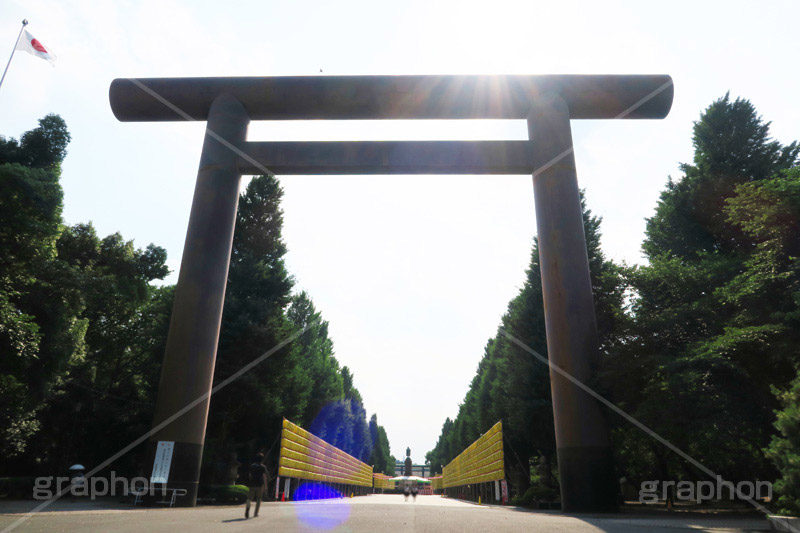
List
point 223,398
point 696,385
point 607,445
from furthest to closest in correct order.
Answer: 1. point 223,398
2. point 607,445
3. point 696,385

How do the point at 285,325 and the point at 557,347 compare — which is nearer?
the point at 557,347

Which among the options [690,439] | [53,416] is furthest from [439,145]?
[53,416]

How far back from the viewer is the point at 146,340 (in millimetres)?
32062

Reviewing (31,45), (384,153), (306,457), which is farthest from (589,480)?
(31,45)

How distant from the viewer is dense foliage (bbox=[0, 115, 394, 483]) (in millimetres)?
18031

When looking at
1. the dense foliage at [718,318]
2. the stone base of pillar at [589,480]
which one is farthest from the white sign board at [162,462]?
the dense foliage at [718,318]

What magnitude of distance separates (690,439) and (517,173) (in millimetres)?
9707

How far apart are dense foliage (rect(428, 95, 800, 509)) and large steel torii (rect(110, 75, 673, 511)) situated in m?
1.80

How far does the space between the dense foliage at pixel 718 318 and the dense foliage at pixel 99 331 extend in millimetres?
14190

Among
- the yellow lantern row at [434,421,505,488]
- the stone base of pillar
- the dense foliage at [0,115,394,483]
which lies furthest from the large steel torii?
the yellow lantern row at [434,421,505,488]

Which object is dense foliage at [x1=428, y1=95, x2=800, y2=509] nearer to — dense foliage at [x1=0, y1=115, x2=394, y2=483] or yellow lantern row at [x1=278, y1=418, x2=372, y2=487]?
yellow lantern row at [x1=278, y1=418, x2=372, y2=487]

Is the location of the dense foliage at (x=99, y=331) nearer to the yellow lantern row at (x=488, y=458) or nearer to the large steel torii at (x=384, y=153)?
the large steel torii at (x=384, y=153)

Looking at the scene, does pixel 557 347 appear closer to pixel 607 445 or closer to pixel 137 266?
pixel 607 445

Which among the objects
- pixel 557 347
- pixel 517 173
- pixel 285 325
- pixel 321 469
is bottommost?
pixel 321 469
